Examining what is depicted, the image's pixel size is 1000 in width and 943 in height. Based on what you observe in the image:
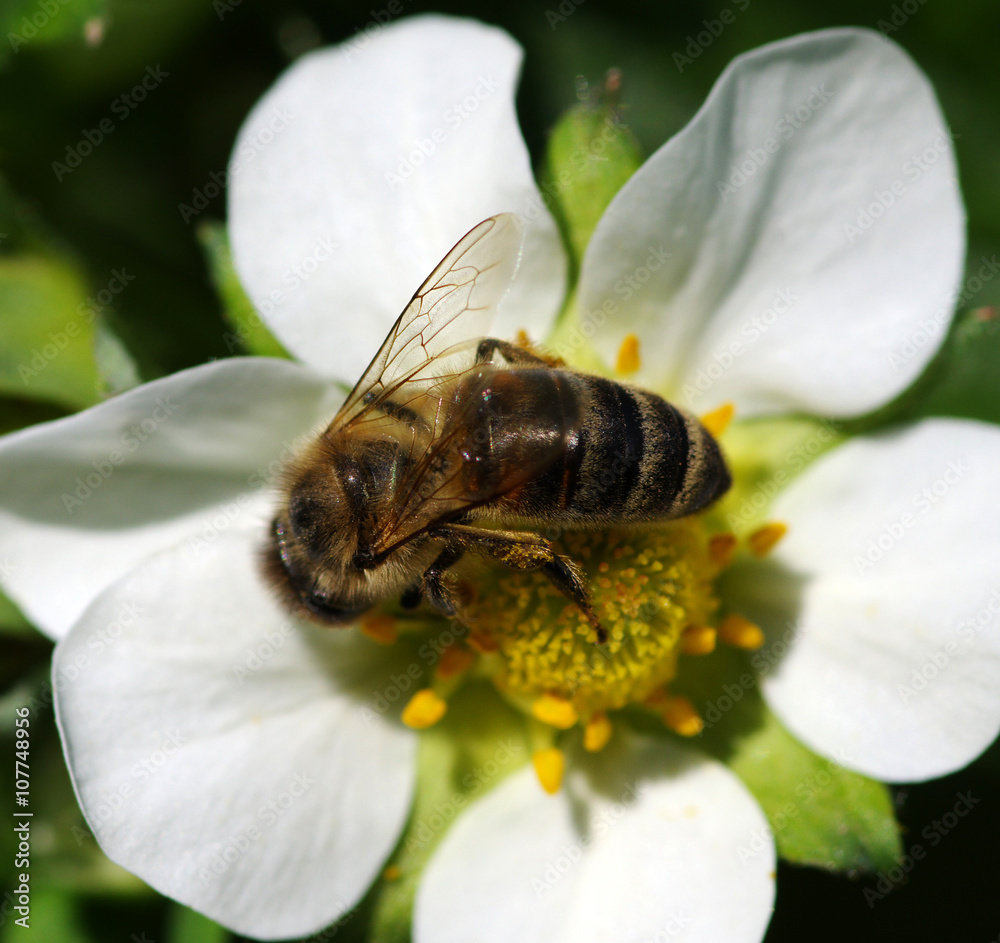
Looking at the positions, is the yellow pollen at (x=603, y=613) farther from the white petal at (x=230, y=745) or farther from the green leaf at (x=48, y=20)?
the green leaf at (x=48, y=20)

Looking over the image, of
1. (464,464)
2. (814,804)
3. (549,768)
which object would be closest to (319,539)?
(464,464)

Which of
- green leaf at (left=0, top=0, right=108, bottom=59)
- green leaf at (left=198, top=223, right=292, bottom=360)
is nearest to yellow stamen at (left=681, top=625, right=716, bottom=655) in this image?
green leaf at (left=198, top=223, right=292, bottom=360)

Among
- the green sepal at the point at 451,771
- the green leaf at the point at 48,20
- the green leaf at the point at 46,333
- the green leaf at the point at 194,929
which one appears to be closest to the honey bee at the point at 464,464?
the green sepal at the point at 451,771

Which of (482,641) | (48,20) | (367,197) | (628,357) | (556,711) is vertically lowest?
(556,711)

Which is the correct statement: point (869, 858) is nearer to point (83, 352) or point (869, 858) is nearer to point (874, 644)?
point (874, 644)

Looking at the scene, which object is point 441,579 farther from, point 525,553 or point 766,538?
point 766,538

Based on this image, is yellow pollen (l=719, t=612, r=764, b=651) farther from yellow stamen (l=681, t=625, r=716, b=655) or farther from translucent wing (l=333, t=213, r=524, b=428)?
translucent wing (l=333, t=213, r=524, b=428)

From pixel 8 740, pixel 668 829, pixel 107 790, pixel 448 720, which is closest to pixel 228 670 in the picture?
pixel 107 790
